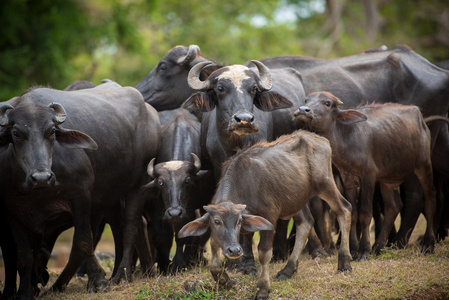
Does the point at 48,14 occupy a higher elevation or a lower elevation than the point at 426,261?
higher

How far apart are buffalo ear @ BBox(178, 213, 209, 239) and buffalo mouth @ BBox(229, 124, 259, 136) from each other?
1.40 meters

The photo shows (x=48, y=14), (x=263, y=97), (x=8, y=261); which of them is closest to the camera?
(x=8, y=261)

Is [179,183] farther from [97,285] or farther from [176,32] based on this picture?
[176,32]

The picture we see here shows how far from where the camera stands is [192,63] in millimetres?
10742

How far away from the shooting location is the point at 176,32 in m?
23.9

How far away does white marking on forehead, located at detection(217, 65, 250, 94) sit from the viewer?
27.0 feet

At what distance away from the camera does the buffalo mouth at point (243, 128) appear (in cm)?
767

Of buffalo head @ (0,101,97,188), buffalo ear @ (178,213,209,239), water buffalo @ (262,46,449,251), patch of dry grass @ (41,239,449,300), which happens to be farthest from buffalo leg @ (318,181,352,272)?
buffalo head @ (0,101,97,188)

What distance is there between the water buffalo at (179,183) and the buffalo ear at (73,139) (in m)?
1.31

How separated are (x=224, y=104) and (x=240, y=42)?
16.0 m

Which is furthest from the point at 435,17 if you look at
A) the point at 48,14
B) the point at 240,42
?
the point at 48,14

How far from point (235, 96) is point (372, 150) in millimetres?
2186

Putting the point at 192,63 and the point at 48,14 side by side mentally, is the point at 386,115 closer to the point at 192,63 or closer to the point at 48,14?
the point at 192,63

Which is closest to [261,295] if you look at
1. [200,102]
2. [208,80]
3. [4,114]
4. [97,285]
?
[97,285]
